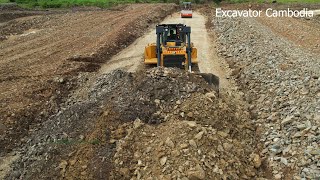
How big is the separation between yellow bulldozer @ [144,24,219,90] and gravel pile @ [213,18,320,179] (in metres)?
2.61

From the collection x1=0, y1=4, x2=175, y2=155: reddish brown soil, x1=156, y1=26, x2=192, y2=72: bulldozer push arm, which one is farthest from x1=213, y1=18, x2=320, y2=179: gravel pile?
x1=0, y1=4, x2=175, y2=155: reddish brown soil

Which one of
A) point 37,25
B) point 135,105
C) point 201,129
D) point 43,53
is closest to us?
point 201,129

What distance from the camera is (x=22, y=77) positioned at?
17141 mm

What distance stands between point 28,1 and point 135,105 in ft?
156

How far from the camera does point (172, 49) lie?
1627cm

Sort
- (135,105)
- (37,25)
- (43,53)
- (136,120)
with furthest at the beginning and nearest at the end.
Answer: (37,25)
(43,53)
(135,105)
(136,120)

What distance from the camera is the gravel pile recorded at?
375 inches

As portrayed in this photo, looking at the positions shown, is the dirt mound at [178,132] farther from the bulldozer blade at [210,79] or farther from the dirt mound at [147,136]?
the bulldozer blade at [210,79]

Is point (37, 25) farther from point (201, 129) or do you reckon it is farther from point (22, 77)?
point (201, 129)

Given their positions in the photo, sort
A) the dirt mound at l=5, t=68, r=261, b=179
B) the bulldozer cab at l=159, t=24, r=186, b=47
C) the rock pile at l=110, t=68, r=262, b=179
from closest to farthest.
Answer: the rock pile at l=110, t=68, r=262, b=179 < the dirt mound at l=5, t=68, r=261, b=179 < the bulldozer cab at l=159, t=24, r=186, b=47

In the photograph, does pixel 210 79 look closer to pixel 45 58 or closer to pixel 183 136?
pixel 183 136

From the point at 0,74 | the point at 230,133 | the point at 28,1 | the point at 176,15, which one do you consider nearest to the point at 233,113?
the point at 230,133

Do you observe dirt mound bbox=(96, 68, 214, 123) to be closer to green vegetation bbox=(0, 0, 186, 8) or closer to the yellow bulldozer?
the yellow bulldozer

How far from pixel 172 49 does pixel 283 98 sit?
5502 mm
